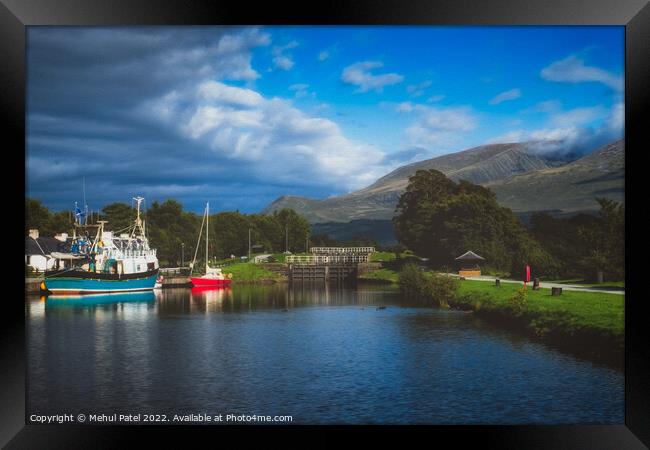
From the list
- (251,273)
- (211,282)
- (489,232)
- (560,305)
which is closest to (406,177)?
(489,232)

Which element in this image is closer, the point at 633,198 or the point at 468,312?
the point at 633,198

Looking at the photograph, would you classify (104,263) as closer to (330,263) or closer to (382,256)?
(330,263)

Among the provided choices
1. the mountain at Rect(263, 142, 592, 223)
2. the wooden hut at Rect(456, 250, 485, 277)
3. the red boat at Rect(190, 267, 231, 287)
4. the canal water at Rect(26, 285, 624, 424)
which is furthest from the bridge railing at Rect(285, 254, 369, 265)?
the red boat at Rect(190, 267, 231, 287)

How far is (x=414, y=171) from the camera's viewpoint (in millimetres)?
11539

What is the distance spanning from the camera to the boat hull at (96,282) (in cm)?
1356

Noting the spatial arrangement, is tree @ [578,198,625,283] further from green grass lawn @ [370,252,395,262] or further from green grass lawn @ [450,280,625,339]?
green grass lawn @ [370,252,395,262]

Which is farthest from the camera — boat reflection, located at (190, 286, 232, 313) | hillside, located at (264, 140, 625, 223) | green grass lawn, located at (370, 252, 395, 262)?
boat reflection, located at (190, 286, 232, 313)

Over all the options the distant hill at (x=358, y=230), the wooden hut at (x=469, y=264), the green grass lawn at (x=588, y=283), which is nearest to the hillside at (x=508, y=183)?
the distant hill at (x=358, y=230)

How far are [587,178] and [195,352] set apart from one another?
771 centimetres

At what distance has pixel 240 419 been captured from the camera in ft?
29.1

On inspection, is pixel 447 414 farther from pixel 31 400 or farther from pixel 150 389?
pixel 31 400

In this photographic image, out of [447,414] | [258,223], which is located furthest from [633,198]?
[258,223]

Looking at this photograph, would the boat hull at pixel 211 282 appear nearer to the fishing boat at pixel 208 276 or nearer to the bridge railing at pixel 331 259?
the fishing boat at pixel 208 276

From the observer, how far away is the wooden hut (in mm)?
12337
